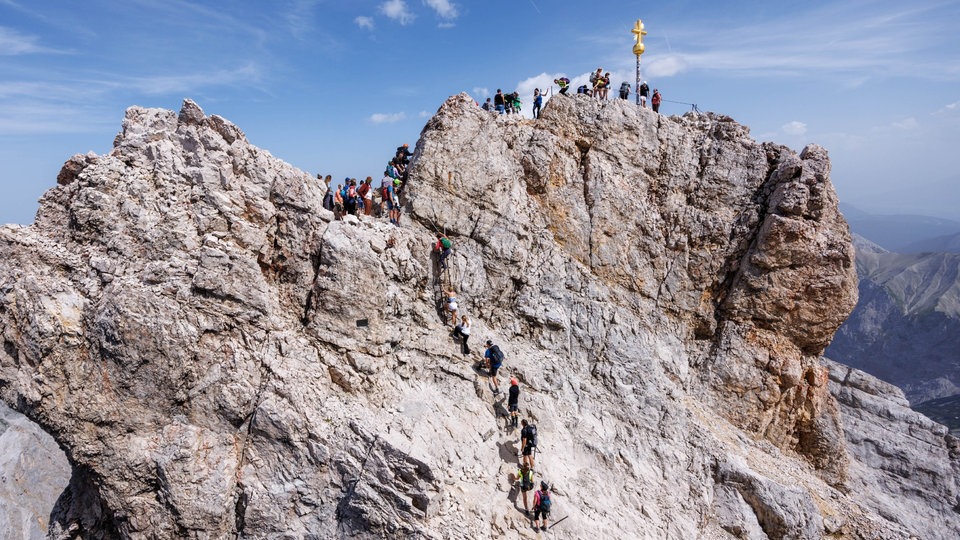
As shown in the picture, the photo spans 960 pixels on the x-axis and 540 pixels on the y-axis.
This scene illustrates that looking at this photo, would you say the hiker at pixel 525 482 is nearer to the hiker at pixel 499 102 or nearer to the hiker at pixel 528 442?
the hiker at pixel 528 442

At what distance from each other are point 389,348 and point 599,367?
1090cm

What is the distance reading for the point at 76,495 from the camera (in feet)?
71.5

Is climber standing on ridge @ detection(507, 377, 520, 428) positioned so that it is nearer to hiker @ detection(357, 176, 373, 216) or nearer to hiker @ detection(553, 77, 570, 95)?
hiker @ detection(357, 176, 373, 216)

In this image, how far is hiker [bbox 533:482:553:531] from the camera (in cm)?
1922

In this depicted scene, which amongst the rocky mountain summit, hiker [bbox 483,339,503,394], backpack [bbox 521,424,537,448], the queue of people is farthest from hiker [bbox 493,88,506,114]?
backpack [bbox 521,424,537,448]

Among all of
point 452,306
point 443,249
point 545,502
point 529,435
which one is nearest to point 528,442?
point 529,435

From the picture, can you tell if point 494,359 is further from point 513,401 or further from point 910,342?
point 910,342

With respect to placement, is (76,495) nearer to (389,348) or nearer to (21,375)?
(21,375)

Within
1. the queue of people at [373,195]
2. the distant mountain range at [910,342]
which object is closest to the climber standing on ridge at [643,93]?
the queue of people at [373,195]

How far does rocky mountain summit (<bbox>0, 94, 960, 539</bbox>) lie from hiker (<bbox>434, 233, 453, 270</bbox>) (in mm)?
695

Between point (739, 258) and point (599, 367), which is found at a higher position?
point (739, 258)

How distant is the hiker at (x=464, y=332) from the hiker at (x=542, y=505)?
6.87 metres

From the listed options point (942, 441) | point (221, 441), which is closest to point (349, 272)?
point (221, 441)

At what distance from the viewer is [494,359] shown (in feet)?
73.7
